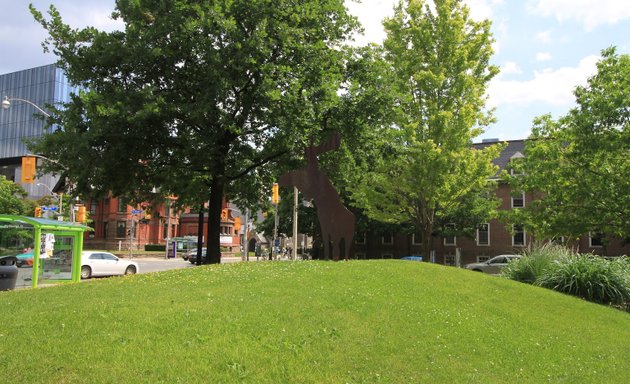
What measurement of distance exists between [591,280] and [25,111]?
347 feet

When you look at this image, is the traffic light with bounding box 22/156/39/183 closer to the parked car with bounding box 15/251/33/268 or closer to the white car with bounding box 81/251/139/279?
the parked car with bounding box 15/251/33/268

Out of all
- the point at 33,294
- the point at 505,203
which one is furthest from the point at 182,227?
the point at 33,294

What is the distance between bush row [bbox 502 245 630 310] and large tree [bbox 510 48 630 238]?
12.5 feet

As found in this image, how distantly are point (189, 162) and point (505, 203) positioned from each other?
33.9 metres

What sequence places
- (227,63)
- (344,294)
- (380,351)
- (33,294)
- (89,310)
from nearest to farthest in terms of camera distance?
1. (380,351)
2. (89,310)
3. (344,294)
4. (33,294)
5. (227,63)

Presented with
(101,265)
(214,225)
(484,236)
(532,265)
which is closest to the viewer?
(532,265)

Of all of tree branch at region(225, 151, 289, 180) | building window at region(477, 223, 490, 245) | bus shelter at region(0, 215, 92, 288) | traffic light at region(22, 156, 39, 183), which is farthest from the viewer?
building window at region(477, 223, 490, 245)

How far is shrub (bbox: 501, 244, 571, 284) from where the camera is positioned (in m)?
14.8

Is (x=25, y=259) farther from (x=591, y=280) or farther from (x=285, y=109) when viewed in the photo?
(x=591, y=280)

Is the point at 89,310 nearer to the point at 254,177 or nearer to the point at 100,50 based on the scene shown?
the point at 100,50

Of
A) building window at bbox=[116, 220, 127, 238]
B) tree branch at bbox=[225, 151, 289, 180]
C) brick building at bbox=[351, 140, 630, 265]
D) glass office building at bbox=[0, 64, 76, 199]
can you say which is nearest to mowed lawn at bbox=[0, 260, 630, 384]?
tree branch at bbox=[225, 151, 289, 180]

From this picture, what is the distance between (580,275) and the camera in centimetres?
1349

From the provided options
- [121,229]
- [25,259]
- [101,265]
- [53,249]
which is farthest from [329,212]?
[121,229]

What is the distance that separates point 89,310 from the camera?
23.4 feet
